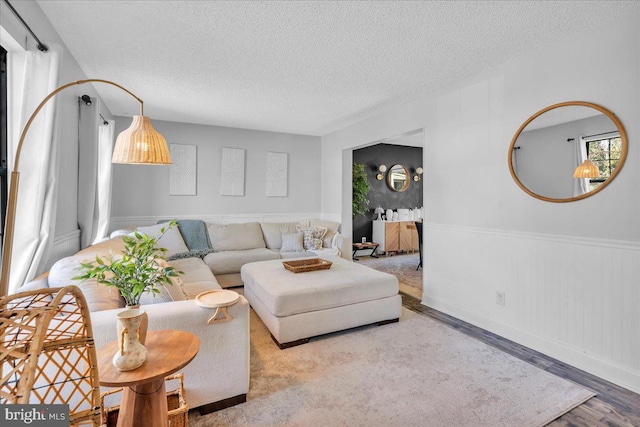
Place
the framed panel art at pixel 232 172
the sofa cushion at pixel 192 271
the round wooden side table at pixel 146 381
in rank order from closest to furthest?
the round wooden side table at pixel 146 381, the sofa cushion at pixel 192 271, the framed panel art at pixel 232 172

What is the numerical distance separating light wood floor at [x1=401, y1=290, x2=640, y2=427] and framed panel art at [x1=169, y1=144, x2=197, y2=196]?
4.47 metres

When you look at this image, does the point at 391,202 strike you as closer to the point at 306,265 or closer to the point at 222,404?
the point at 306,265

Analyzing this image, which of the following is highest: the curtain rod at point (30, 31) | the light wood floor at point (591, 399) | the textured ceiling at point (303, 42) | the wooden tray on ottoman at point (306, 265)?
the textured ceiling at point (303, 42)

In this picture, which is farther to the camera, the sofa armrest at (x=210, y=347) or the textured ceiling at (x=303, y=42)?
the textured ceiling at (x=303, y=42)

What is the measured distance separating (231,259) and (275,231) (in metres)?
1.07

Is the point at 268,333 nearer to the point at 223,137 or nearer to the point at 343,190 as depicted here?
the point at 343,190

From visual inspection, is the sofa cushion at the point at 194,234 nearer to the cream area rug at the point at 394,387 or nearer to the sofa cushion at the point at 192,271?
the sofa cushion at the point at 192,271

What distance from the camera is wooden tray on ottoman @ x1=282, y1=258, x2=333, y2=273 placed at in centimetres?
316

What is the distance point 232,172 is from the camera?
5.38 m

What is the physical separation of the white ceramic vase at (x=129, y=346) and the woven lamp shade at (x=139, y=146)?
2.89ft

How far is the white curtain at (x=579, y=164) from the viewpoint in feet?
7.56

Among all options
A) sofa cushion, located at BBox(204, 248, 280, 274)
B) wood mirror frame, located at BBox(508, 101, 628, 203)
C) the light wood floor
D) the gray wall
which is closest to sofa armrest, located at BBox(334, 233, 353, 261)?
sofa cushion, located at BBox(204, 248, 280, 274)

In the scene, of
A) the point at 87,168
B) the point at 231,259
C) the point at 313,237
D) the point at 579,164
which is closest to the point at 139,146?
the point at 87,168

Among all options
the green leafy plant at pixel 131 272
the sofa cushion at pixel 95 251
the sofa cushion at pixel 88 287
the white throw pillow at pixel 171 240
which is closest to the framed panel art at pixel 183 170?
the white throw pillow at pixel 171 240
